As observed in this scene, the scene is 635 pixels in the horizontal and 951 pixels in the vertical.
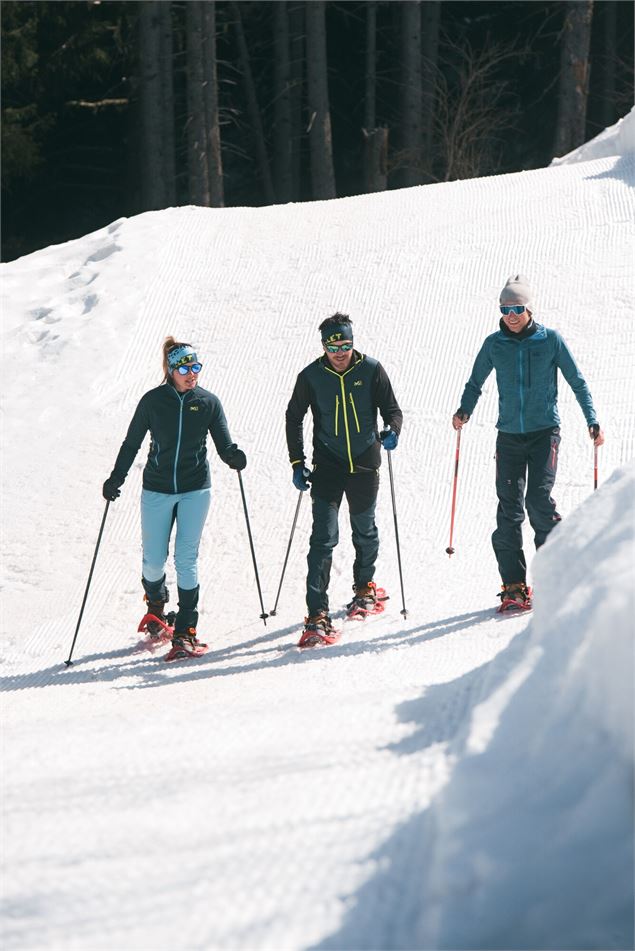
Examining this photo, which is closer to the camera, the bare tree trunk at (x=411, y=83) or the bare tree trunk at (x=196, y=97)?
the bare tree trunk at (x=196, y=97)

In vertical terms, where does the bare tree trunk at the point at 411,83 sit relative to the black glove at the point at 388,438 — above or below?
above

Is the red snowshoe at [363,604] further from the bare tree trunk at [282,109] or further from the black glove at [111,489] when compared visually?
the bare tree trunk at [282,109]

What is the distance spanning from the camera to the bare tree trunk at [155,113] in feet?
65.0

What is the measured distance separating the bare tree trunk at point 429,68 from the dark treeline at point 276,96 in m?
0.05

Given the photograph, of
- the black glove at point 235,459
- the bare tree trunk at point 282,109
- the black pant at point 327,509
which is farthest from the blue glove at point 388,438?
the bare tree trunk at point 282,109

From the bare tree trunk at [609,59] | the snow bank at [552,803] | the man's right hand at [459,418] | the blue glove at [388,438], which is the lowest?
the snow bank at [552,803]

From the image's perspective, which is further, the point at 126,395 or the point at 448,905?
the point at 126,395

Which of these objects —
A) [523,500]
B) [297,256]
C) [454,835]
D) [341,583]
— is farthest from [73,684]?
[297,256]

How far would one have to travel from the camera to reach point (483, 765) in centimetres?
285

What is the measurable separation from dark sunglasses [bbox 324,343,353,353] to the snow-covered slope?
1.41m

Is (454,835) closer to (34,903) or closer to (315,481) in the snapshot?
(34,903)

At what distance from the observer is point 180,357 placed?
5859 millimetres

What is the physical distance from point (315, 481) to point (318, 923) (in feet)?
11.8

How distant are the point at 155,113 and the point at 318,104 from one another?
286 cm
